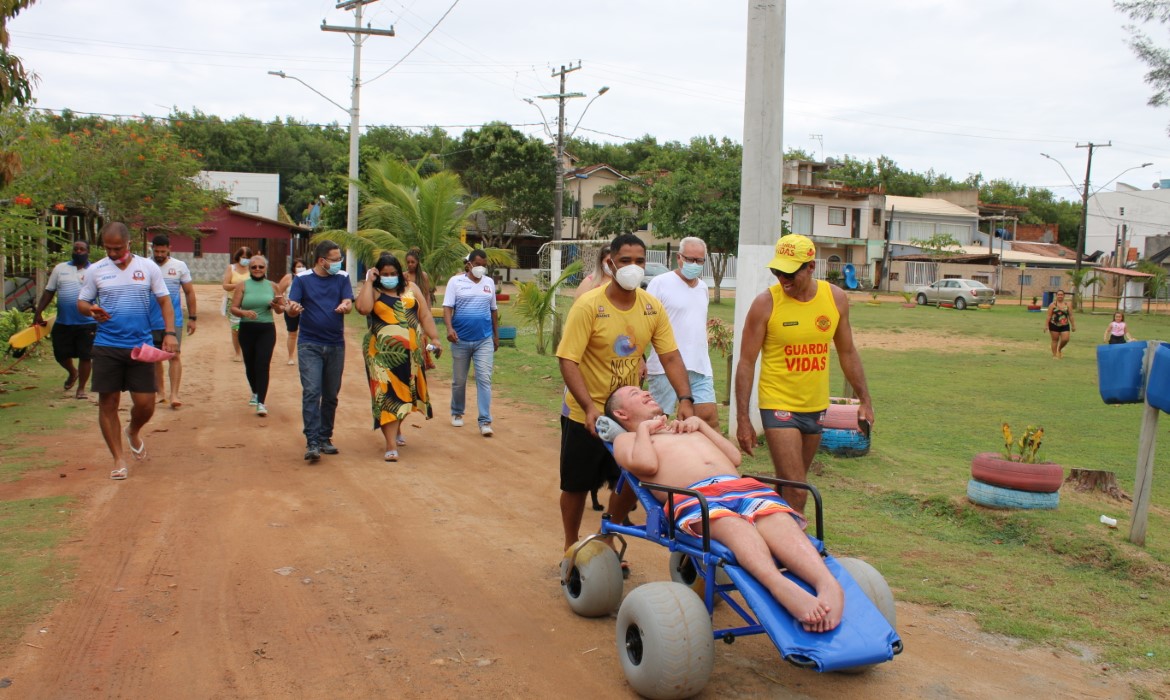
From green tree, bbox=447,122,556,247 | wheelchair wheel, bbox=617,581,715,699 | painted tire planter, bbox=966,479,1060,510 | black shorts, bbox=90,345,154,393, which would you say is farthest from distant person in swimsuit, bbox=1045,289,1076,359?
green tree, bbox=447,122,556,247

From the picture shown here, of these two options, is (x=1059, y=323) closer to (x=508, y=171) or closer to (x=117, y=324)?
(x=117, y=324)

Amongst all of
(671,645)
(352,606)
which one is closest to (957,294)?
(352,606)

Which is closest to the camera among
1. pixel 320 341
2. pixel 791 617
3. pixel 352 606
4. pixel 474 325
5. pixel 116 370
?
Result: pixel 791 617

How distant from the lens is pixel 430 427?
34.5 feet

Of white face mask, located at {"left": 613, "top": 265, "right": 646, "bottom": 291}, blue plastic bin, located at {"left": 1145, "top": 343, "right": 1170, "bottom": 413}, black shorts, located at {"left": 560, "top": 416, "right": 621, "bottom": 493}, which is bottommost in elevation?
black shorts, located at {"left": 560, "top": 416, "right": 621, "bottom": 493}

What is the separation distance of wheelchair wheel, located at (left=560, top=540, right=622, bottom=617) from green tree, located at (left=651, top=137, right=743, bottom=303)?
34.5 meters

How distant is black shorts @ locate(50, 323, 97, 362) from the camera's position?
37.9 feet

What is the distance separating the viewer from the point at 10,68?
28.8 feet

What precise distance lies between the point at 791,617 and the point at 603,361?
2000 mm

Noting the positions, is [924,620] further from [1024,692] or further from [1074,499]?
[1074,499]

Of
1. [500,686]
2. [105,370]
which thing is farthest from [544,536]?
[105,370]

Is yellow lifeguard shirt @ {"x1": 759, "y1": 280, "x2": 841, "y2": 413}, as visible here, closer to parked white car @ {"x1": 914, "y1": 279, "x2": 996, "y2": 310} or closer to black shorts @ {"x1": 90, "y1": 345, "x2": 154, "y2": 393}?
black shorts @ {"x1": 90, "y1": 345, "x2": 154, "y2": 393}

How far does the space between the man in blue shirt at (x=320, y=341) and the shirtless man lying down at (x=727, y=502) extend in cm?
437

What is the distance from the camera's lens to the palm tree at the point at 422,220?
75.4 ft
